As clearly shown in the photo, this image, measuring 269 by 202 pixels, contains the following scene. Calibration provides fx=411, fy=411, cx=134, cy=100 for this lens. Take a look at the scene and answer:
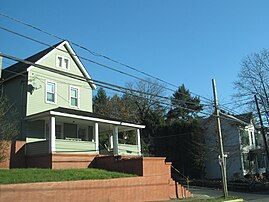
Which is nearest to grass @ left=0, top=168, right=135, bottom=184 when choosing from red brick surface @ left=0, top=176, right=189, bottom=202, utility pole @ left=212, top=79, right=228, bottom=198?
red brick surface @ left=0, top=176, right=189, bottom=202

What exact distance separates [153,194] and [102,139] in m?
21.3

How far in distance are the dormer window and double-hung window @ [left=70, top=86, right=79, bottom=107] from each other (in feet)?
5.95

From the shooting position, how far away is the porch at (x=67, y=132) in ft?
85.7

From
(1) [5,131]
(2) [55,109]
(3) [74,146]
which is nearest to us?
(1) [5,131]

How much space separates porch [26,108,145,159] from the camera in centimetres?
2612

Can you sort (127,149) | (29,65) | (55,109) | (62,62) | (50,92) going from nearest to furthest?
(55,109)
(29,65)
(50,92)
(127,149)
(62,62)

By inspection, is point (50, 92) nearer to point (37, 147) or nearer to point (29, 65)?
point (29, 65)

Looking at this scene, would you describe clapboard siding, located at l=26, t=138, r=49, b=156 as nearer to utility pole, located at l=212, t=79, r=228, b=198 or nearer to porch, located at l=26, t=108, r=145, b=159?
porch, located at l=26, t=108, r=145, b=159

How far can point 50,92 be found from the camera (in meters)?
30.6

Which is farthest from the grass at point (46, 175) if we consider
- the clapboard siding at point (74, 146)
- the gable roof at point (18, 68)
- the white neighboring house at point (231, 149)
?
the white neighboring house at point (231, 149)

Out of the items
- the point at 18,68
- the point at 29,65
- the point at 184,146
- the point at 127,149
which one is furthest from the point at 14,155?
the point at 184,146

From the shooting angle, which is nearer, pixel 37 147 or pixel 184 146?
pixel 37 147

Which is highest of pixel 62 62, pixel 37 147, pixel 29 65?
pixel 62 62

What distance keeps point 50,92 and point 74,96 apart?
116 inches
